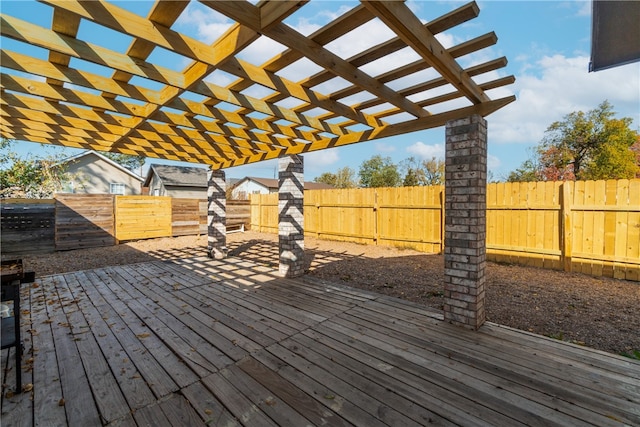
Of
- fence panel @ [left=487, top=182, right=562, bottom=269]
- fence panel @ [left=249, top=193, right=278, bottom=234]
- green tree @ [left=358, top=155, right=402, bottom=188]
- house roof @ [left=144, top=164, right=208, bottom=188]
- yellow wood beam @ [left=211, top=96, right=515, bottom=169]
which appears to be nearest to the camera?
yellow wood beam @ [left=211, top=96, right=515, bottom=169]

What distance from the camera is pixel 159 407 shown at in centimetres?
190

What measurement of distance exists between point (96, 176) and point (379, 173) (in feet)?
77.2

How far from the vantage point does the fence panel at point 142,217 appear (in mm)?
9352

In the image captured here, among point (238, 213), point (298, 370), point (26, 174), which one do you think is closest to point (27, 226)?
point (238, 213)

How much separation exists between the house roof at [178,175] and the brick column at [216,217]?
527 inches

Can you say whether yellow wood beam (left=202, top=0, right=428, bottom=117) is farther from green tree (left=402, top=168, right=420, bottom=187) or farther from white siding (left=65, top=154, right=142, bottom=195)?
green tree (left=402, top=168, right=420, bottom=187)

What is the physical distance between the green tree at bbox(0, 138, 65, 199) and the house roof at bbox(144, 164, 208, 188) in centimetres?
545

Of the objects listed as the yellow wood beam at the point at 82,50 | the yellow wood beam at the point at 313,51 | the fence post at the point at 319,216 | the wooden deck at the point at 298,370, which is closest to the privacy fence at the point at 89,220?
the fence post at the point at 319,216

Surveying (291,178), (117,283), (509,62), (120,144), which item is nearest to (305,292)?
(291,178)

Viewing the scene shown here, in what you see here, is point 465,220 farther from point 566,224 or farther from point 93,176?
point 93,176

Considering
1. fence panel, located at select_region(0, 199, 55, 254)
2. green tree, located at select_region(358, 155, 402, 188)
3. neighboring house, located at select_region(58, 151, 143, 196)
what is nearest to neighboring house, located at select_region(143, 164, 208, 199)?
neighboring house, located at select_region(58, 151, 143, 196)

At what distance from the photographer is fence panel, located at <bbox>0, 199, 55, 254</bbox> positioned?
292 inches

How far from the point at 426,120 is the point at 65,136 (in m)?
5.92

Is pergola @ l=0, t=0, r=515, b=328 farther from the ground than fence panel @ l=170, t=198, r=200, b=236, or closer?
farther from the ground
